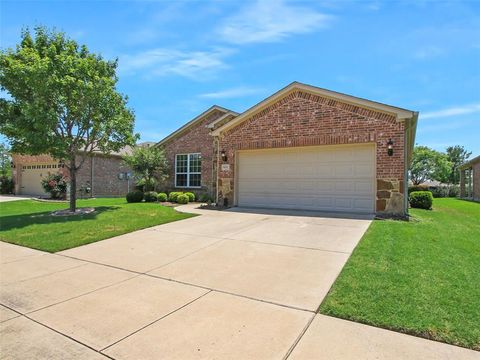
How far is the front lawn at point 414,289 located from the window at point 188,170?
13075 mm

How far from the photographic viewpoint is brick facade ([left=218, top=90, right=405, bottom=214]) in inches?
400

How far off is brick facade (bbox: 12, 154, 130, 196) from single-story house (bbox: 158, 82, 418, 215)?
11925 mm

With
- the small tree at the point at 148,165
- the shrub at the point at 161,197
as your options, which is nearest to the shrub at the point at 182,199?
the shrub at the point at 161,197

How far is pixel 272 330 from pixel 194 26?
865 centimetres

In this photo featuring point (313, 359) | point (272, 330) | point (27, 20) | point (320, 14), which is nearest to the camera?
point (313, 359)

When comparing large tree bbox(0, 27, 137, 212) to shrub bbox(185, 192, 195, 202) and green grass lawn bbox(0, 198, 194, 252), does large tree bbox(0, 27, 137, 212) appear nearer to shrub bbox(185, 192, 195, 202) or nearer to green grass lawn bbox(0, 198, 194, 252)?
green grass lawn bbox(0, 198, 194, 252)

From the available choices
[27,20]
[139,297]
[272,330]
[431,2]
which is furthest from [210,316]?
[27,20]

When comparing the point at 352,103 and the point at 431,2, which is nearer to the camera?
the point at 431,2

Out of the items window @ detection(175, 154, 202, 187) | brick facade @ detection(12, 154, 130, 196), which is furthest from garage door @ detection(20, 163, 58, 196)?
window @ detection(175, 154, 202, 187)

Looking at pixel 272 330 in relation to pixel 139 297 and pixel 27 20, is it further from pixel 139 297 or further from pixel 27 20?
pixel 27 20

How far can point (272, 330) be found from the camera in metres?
3.16

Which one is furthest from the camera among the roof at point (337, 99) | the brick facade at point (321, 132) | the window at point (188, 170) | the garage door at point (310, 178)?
the window at point (188, 170)

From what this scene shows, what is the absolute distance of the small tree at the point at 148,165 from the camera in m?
18.2

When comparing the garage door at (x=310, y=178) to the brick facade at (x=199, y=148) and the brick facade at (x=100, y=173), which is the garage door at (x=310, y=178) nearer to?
the brick facade at (x=199, y=148)
